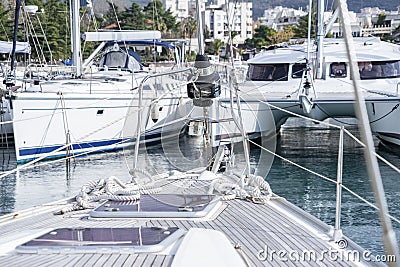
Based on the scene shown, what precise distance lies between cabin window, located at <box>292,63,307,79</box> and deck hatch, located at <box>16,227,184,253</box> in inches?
532

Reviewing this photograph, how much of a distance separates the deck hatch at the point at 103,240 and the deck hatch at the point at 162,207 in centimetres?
90

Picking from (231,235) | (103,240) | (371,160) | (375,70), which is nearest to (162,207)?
(231,235)

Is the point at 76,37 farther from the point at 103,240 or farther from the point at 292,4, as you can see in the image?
the point at 292,4

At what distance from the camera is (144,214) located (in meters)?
5.00

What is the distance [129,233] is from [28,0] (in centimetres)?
4604

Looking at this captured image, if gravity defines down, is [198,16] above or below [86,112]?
above

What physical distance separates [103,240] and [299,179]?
9.10m

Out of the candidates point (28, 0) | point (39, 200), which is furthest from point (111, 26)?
point (39, 200)

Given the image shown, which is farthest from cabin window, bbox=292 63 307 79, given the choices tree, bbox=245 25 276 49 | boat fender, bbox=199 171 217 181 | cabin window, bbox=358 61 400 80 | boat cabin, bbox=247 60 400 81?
tree, bbox=245 25 276 49

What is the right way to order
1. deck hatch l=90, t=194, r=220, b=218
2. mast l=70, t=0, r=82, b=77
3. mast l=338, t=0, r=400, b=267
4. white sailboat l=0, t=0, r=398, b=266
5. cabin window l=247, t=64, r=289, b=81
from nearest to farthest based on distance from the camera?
1. mast l=338, t=0, r=400, b=267
2. white sailboat l=0, t=0, r=398, b=266
3. deck hatch l=90, t=194, r=220, b=218
4. mast l=70, t=0, r=82, b=77
5. cabin window l=247, t=64, r=289, b=81

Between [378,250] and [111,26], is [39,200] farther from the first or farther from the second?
[111,26]

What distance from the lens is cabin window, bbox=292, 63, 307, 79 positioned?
17188mm

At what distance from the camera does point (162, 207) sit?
17.0ft

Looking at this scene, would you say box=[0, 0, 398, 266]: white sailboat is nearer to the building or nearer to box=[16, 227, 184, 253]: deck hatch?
box=[16, 227, 184, 253]: deck hatch
